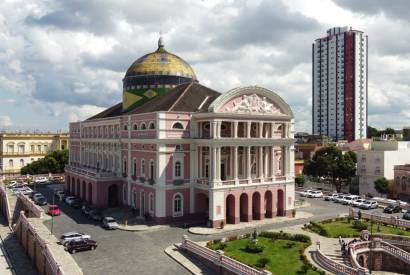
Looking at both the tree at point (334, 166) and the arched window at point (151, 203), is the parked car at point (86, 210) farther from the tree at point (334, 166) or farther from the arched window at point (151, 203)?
the tree at point (334, 166)

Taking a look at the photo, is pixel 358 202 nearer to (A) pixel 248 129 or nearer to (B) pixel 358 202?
(B) pixel 358 202

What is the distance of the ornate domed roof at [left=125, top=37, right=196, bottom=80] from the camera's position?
193ft

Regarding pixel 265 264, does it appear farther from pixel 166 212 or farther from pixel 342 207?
pixel 342 207

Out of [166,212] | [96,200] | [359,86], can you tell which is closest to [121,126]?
[96,200]

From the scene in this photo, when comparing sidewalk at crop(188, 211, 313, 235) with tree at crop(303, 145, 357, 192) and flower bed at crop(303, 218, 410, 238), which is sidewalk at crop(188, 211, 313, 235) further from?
tree at crop(303, 145, 357, 192)

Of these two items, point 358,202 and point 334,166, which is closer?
point 358,202

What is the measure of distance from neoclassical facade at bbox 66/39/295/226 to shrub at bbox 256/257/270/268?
12.0 metres

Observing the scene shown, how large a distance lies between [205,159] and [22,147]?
66.0m

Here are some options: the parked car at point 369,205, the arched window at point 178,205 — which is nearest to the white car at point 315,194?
the parked car at point 369,205

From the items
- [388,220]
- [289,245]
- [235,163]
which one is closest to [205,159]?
[235,163]

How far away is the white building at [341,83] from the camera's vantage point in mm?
131750

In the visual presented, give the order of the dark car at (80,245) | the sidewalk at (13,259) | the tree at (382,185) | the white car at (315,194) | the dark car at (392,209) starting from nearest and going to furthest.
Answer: the dark car at (80,245)
the sidewalk at (13,259)
the dark car at (392,209)
the tree at (382,185)
the white car at (315,194)

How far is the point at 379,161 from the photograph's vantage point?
65.9 metres

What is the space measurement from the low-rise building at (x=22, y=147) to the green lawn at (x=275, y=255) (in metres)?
73.2
